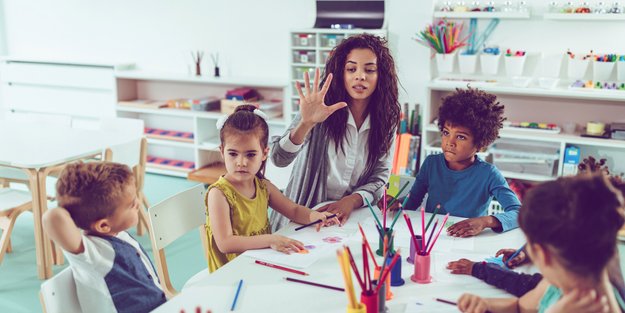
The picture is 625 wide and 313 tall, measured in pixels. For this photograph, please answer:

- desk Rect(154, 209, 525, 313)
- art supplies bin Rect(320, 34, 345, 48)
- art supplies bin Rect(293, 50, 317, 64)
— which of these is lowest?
desk Rect(154, 209, 525, 313)

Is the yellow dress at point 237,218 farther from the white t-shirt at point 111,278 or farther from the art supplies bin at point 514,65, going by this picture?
the art supplies bin at point 514,65

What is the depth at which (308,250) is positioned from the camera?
5.23 ft

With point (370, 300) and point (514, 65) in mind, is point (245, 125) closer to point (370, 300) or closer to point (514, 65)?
point (370, 300)

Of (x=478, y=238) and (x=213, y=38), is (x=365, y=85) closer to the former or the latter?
(x=478, y=238)

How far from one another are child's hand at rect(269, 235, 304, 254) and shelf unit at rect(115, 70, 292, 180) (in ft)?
9.01

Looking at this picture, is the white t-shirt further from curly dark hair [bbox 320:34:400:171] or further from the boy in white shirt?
curly dark hair [bbox 320:34:400:171]

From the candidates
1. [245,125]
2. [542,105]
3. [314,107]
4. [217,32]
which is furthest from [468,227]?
[217,32]

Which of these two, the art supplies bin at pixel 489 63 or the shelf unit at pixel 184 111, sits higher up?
the art supplies bin at pixel 489 63

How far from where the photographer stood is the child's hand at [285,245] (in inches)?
61.7

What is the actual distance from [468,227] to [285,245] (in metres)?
0.56

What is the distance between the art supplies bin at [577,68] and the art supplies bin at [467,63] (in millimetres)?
574

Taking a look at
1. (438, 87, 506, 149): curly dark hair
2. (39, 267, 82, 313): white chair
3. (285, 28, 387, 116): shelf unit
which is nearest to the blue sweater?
(438, 87, 506, 149): curly dark hair

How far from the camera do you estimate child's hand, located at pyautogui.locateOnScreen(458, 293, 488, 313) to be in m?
1.21

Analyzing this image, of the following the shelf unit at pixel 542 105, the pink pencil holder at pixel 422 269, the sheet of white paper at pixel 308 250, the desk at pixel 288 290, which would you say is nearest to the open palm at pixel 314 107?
the sheet of white paper at pixel 308 250
